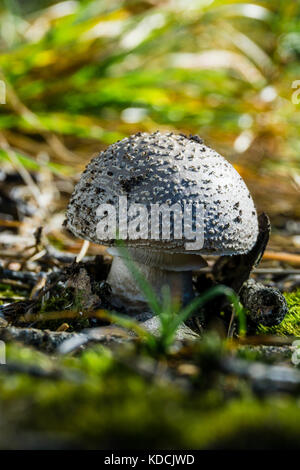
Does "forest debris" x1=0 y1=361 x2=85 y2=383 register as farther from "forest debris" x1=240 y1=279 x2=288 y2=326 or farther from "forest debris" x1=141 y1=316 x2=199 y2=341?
"forest debris" x1=240 y1=279 x2=288 y2=326

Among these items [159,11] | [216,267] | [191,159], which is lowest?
[216,267]

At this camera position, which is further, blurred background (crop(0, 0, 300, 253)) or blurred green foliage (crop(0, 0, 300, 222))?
blurred green foliage (crop(0, 0, 300, 222))

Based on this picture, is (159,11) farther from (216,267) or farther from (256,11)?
(216,267)

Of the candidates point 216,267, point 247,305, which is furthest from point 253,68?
point 247,305

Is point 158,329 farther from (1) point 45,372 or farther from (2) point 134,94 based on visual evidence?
(2) point 134,94

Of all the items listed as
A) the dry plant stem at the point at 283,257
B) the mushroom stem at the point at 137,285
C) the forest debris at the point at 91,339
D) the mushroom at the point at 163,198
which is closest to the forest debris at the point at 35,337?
the forest debris at the point at 91,339

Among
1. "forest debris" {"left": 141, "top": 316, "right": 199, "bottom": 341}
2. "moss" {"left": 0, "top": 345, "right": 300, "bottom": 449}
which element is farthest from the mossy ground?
"forest debris" {"left": 141, "top": 316, "right": 199, "bottom": 341}
